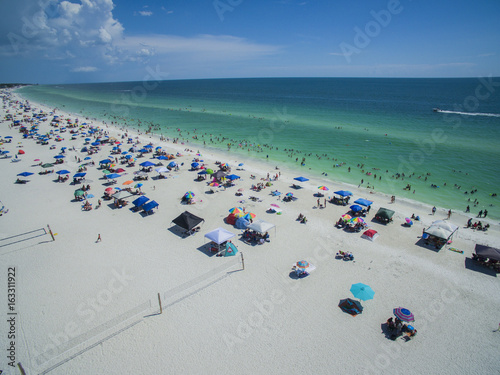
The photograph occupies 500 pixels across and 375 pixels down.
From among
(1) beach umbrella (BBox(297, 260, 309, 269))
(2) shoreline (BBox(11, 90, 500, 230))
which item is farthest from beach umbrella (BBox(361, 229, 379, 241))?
(2) shoreline (BBox(11, 90, 500, 230))

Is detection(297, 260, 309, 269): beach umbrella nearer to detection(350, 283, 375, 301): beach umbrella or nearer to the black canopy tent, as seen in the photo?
detection(350, 283, 375, 301): beach umbrella

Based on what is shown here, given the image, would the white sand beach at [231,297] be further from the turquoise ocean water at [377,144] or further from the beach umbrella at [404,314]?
the turquoise ocean water at [377,144]

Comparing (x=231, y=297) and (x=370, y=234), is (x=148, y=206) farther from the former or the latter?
(x=370, y=234)

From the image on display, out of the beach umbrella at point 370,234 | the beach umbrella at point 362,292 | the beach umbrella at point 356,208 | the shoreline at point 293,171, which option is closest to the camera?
the beach umbrella at point 362,292

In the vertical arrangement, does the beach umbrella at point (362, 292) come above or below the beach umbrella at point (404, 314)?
above

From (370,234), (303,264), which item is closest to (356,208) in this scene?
(370,234)

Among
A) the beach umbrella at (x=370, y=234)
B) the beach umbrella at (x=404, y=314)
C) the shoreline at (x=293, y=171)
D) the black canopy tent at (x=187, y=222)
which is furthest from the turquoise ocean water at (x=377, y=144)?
the black canopy tent at (x=187, y=222)

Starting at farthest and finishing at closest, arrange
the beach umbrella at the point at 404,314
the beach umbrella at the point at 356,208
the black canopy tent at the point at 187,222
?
the beach umbrella at the point at 356,208 < the black canopy tent at the point at 187,222 < the beach umbrella at the point at 404,314
